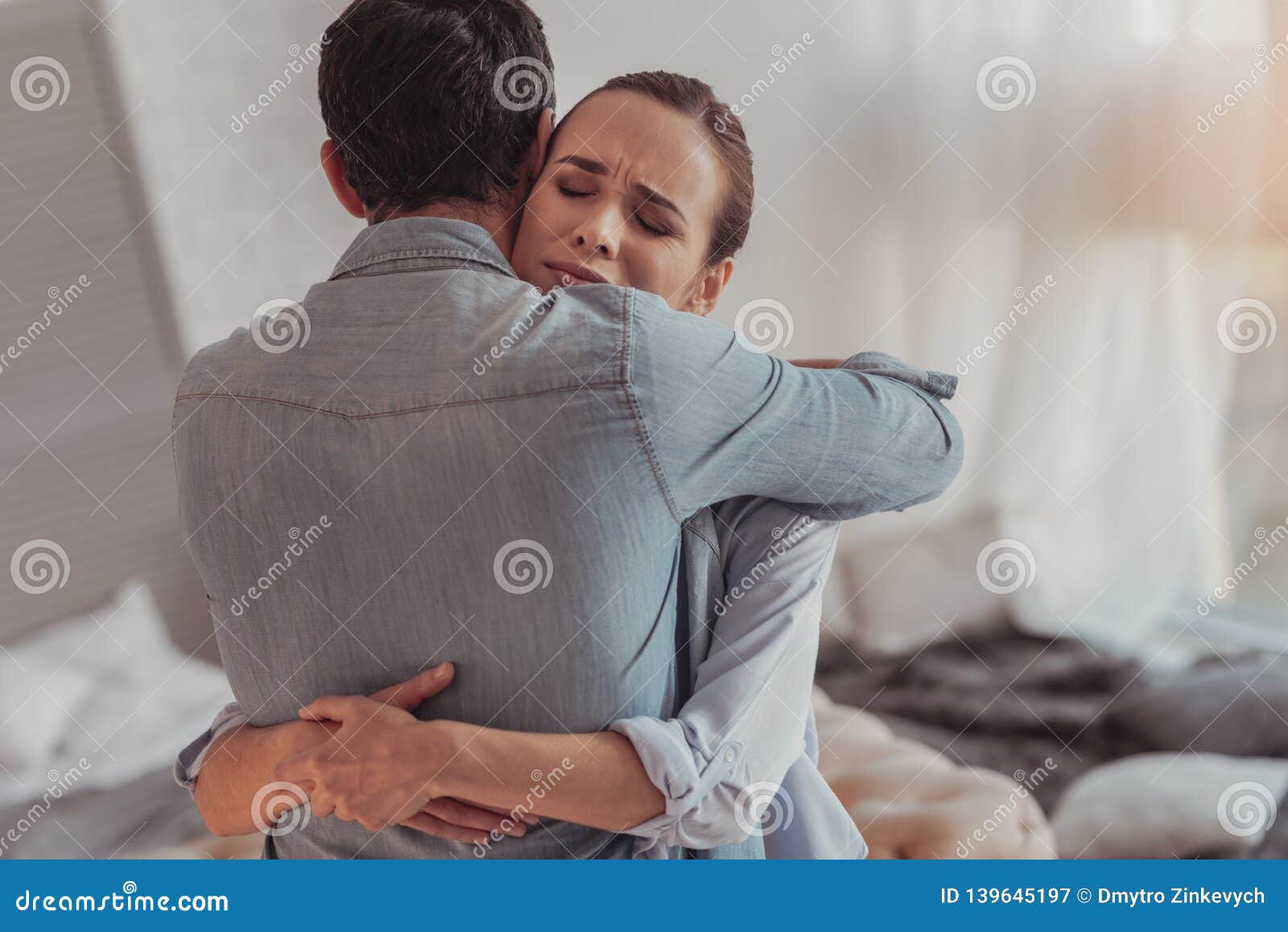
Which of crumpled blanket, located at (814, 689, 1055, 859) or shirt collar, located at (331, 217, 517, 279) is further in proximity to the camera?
crumpled blanket, located at (814, 689, 1055, 859)

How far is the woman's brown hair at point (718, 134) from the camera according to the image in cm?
113

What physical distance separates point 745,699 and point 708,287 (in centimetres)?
56

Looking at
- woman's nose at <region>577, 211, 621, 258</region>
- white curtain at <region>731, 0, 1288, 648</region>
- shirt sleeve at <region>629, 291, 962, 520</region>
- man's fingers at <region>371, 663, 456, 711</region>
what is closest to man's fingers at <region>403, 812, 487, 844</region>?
man's fingers at <region>371, 663, 456, 711</region>

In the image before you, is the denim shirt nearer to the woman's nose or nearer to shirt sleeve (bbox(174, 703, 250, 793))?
shirt sleeve (bbox(174, 703, 250, 793))

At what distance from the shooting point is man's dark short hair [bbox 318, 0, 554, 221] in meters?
0.87

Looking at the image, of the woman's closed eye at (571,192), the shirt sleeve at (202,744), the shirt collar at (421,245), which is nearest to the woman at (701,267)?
the woman's closed eye at (571,192)

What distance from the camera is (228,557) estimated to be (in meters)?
0.81

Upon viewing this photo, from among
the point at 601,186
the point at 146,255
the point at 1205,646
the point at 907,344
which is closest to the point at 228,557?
the point at 601,186

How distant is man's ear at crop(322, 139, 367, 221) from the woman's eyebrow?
0.21 meters

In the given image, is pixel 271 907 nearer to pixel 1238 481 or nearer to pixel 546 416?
pixel 546 416

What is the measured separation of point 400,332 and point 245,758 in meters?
0.41

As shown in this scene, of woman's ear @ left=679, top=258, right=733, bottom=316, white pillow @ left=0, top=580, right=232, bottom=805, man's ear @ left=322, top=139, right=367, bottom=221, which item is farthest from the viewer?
white pillow @ left=0, top=580, right=232, bottom=805

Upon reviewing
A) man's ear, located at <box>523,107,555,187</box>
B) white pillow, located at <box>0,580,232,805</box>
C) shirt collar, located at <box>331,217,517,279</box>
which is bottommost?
white pillow, located at <box>0,580,232,805</box>

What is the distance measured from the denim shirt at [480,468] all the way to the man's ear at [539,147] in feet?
0.63
